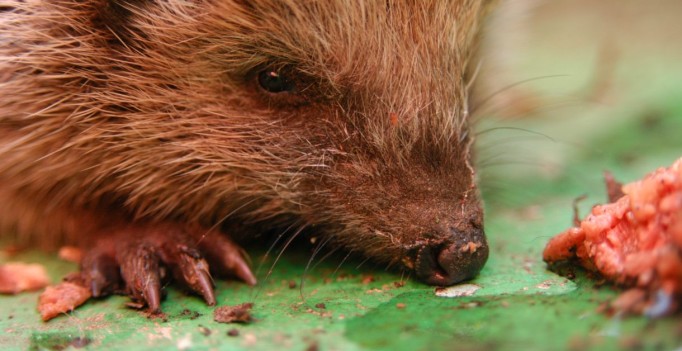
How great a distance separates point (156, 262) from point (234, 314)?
1.65 ft

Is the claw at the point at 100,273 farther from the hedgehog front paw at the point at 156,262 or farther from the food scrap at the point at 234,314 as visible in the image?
the food scrap at the point at 234,314

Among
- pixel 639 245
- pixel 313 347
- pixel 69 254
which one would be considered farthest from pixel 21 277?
pixel 639 245

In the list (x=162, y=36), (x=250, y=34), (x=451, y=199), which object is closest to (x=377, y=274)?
(x=451, y=199)

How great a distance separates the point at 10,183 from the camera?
8.54ft

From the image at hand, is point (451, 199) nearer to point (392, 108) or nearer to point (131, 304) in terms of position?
point (392, 108)

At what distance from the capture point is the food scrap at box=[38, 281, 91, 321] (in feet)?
7.15

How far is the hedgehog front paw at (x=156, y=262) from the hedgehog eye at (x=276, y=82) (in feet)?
1.86

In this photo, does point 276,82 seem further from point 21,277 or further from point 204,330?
point 21,277

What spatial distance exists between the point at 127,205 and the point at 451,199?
3.90 ft

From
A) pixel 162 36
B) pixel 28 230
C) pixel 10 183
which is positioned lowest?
pixel 28 230

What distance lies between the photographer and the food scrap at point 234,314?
1947 millimetres

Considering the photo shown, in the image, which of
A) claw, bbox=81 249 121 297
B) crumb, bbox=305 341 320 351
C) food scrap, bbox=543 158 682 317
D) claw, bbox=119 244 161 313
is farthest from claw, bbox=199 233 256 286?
food scrap, bbox=543 158 682 317

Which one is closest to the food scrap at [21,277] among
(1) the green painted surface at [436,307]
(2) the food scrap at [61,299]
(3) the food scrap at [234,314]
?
(1) the green painted surface at [436,307]

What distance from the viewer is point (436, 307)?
1.92 metres
